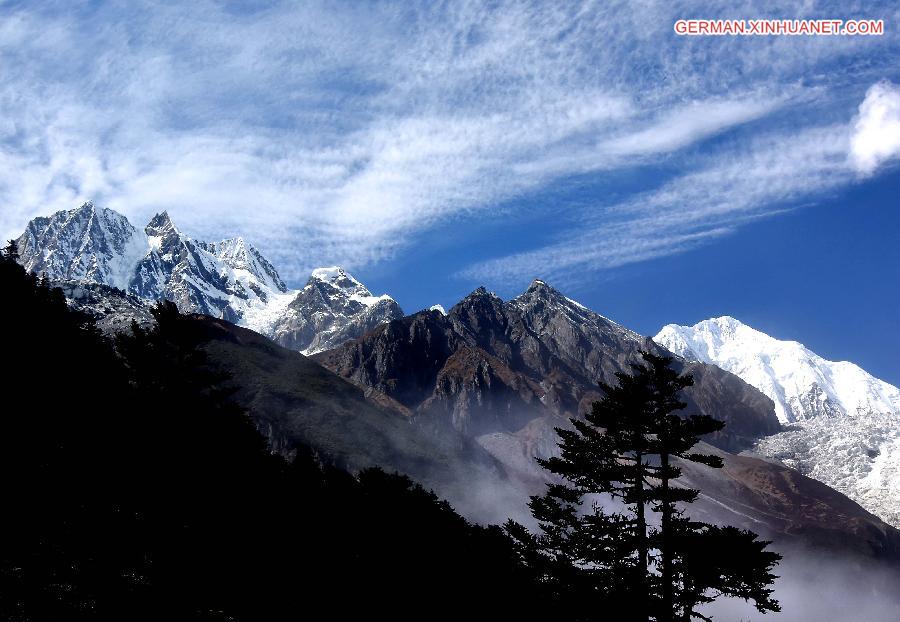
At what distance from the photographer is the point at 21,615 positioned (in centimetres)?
2298

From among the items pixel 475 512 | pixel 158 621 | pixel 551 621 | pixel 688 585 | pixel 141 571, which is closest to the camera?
pixel 158 621

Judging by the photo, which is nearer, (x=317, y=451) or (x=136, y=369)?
(x=136, y=369)

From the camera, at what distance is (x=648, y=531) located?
3612 cm

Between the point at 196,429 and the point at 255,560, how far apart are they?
65.8 ft

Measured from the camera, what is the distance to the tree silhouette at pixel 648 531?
31438 millimetres

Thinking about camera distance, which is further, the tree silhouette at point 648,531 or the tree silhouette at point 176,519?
the tree silhouette at point 648,531

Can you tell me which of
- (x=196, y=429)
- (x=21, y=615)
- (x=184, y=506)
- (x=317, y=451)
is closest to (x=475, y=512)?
(x=317, y=451)

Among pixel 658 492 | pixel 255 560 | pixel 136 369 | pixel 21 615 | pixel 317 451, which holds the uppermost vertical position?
pixel 317 451

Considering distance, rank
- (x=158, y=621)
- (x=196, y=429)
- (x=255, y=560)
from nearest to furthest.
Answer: (x=158, y=621) → (x=255, y=560) → (x=196, y=429)

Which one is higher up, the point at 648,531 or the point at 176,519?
the point at 648,531

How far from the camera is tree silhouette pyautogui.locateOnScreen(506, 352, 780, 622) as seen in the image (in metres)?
31.4

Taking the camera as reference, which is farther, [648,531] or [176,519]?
[648,531]

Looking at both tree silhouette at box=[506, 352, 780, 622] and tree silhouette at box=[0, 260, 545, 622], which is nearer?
tree silhouette at box=[0, 260, 545, 622]

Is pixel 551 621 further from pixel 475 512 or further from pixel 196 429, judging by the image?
pixel 475 512
